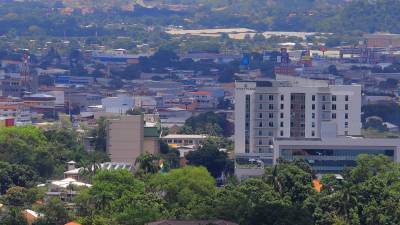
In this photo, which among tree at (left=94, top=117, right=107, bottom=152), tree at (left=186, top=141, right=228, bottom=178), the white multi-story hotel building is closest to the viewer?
the white multi-story hotel building

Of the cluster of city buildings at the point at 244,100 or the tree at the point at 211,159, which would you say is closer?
the cluster of city buildings at the point at 244,100

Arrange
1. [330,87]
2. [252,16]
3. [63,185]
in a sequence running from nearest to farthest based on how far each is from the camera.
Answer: [63,185] → [330,87] → [252,16]

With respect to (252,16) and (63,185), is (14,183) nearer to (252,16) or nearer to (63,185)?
(63,185)

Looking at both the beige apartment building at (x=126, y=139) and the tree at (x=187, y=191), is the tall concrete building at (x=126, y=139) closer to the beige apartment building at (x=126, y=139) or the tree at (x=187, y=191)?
the beige apartment building at (x=126, y=139)

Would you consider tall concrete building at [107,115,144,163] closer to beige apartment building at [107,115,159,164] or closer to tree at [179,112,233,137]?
beige apartment building at [107,115,159,164]

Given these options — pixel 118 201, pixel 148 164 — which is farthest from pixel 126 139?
pixel 118 201

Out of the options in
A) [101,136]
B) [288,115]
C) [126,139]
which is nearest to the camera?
[288,115]

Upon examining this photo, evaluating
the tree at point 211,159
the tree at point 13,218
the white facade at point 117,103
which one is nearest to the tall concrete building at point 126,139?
the tree at point 211,159

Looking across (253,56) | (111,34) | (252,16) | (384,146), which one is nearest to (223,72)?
(253,56)

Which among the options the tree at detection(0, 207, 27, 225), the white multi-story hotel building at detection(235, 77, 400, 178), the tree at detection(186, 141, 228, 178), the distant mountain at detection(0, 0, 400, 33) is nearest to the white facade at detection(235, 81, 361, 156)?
the white multi-story hotel building at detection(235, 77, 400, 178)

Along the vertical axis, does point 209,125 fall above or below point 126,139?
below

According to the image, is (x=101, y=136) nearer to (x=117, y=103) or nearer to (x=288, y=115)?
(x=288, y=115)
